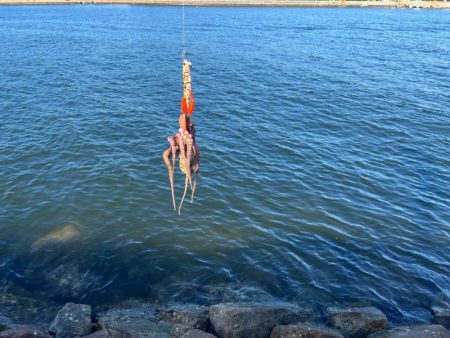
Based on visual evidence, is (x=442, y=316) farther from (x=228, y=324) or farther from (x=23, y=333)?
(x=23, y=333)

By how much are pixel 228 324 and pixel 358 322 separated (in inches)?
208

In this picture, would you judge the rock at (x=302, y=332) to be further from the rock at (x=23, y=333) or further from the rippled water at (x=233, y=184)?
the rock at (x=23, y=333)

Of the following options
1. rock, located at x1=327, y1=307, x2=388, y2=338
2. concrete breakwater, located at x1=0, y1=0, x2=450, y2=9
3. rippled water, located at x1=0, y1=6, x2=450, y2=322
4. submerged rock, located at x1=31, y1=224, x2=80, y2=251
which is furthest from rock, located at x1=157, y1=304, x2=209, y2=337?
concrete breakwater, located at x1=0, y1=0, x2=450, y2=9

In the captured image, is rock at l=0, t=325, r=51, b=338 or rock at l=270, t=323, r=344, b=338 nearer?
rock at l=0, t=325, r=51, b=338

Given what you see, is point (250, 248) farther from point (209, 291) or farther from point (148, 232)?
point (148, 232)

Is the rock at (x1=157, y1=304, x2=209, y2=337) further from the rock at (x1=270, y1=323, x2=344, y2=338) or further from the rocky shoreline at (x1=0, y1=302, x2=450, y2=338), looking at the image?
the rock at (x1=270, y1=323, x2=344, y2=338)

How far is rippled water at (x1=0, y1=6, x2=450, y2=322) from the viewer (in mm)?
20062

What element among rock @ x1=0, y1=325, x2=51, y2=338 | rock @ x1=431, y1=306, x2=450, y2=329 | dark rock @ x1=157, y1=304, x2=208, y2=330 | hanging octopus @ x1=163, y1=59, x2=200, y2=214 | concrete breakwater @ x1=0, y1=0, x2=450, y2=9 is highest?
concrete breakwater @ x1=0, y1=0, x2=450, y2=9

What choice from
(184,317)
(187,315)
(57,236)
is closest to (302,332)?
(187,315)

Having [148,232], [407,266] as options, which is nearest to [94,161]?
[148,232]

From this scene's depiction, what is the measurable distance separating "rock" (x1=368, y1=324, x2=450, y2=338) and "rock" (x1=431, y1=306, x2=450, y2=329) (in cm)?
148

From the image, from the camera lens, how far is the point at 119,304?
18.4 m

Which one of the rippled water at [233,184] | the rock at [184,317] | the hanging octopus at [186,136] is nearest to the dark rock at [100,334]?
the rock at [184,317]

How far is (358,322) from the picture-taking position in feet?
55.0
